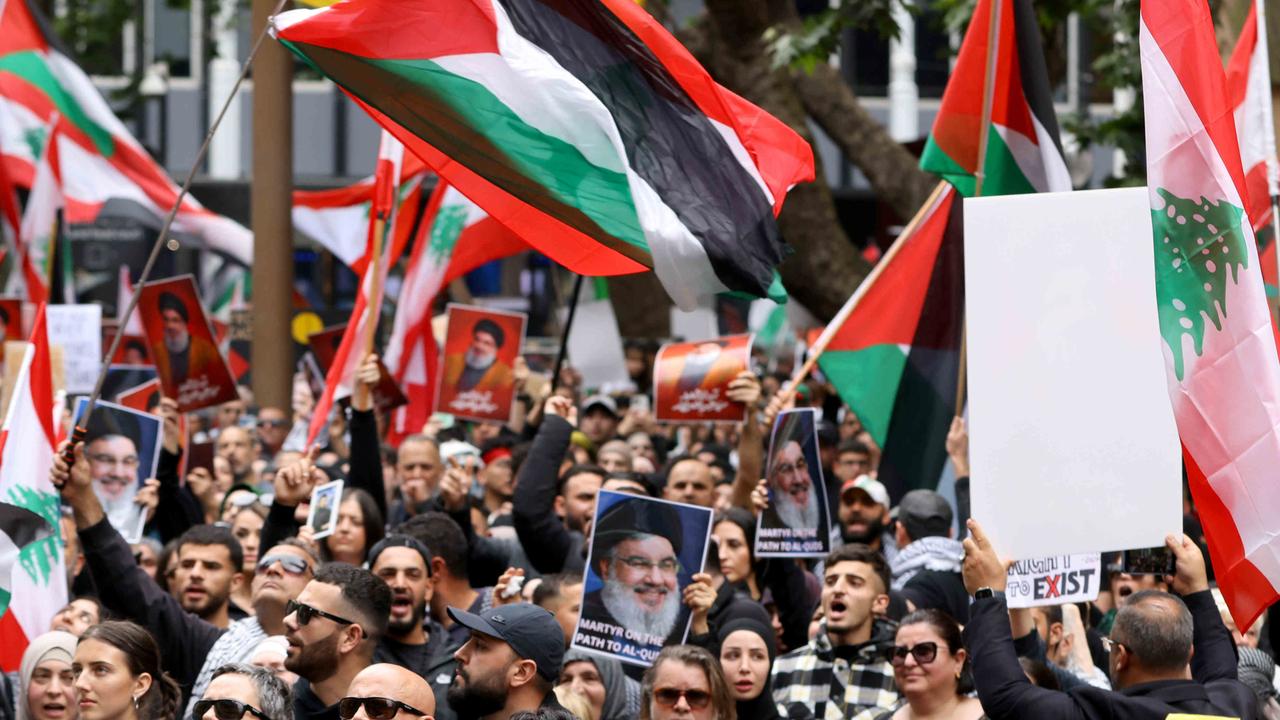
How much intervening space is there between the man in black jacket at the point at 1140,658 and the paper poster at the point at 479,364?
257 inches

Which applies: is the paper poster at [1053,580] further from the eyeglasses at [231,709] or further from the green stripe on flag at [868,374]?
the green stripe on flag at [868,374]

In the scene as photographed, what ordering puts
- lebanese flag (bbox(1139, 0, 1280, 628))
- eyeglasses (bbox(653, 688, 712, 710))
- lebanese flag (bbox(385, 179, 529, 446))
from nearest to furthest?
lebanese flag (bbox(1139, 0, 1280, 628)), eyeglasses (bbox(653, 688, 712, 710)), lebanese flag (bbox(385, 179, 529, 446))

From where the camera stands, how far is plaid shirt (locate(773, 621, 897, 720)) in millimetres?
7297

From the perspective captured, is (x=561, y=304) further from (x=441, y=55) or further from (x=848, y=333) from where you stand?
(x=441, y=55)

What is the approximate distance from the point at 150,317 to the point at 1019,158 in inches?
215

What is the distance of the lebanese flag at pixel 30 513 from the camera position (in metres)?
7.25

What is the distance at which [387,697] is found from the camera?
537 centimetres

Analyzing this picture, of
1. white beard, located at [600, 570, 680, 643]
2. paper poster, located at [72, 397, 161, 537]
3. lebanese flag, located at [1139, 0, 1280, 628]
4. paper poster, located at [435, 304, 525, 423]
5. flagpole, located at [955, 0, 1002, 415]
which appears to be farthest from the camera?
paper poster, located at [435, 304, 525, 423]

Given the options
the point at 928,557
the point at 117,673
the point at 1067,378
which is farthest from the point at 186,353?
the point at 1067,378

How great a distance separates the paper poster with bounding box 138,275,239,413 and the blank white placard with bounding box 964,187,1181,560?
6.89 metres

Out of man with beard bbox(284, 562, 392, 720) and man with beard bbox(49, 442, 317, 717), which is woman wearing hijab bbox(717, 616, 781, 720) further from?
man with beard bbox(49, 442, 317, 717)

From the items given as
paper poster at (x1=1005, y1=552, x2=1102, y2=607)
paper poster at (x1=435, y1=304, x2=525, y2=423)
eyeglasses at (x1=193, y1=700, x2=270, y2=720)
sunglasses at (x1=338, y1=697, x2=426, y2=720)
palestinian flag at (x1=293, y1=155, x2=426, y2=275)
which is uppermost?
palestinian flag at (x1=293, y1=155, x2=426, y2=275)

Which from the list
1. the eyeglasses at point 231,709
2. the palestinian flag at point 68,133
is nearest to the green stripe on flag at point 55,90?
the palestinian flag at point 68,133

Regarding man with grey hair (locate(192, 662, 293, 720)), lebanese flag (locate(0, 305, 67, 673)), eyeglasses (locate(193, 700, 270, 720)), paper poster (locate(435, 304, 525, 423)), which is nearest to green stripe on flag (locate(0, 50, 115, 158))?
paper poster (locate(435, 304, 525, 423))
